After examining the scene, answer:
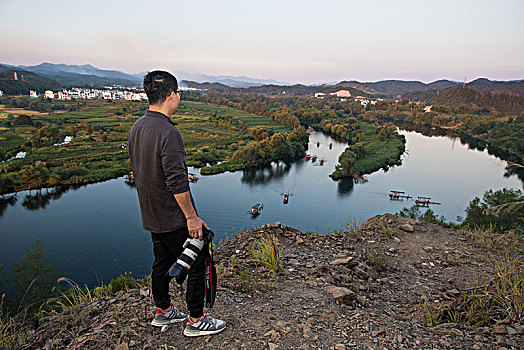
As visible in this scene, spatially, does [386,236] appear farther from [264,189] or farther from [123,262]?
[264,189]

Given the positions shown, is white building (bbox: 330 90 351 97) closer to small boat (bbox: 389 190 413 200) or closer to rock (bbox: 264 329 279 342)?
small boat (bbox: 389 190 413 200)

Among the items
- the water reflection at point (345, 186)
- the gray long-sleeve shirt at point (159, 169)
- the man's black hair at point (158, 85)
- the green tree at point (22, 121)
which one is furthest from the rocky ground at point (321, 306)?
the green tree at point (22, 121)

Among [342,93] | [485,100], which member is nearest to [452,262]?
[485,100]

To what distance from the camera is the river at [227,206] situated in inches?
562

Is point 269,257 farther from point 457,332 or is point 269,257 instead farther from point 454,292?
point 454,292

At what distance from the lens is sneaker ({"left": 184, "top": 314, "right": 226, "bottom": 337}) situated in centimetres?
208

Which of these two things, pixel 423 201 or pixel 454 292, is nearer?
pixel 454 292

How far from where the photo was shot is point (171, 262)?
2146 mm

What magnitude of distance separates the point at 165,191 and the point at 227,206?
18.5 metres

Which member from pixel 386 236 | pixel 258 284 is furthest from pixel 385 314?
pixel 386 236

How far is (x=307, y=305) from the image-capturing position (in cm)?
266

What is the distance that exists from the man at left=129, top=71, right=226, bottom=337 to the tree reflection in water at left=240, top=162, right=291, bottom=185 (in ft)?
76.7

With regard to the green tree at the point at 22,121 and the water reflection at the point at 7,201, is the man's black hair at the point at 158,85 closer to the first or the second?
the water reflection at the point at 7,201

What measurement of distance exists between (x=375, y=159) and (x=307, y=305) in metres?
31.7
